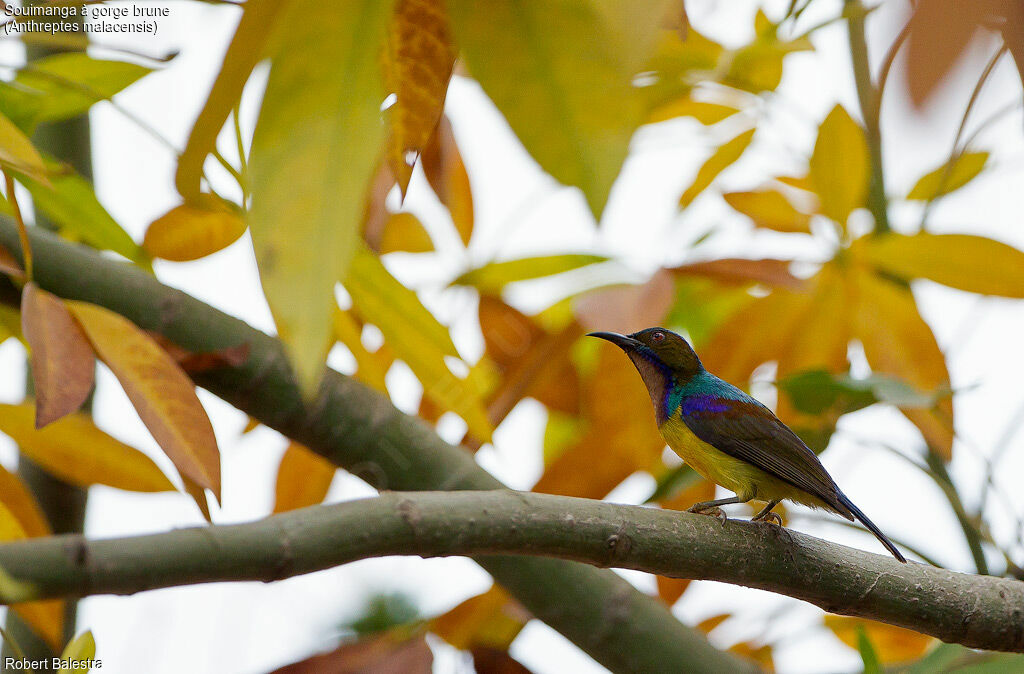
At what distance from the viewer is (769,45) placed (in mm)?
1634

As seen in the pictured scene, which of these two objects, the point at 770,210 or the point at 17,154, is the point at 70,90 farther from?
the point at 770,210

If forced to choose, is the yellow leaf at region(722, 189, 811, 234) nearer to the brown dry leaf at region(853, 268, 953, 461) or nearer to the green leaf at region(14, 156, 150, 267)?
the brown dry leaf at region(853, 268, 953, 461)

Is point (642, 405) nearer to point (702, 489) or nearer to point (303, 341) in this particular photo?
point (702, 489)

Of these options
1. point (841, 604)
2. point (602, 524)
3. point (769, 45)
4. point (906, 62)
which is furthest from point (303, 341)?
point (769, 45)

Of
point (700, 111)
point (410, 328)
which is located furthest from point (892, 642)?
point (410, 328)

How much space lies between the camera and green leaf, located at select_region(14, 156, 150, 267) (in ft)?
4.57

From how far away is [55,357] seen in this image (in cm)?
98

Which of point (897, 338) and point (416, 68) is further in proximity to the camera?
point (897, 338)

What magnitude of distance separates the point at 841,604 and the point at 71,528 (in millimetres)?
1563

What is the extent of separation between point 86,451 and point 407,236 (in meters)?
0.87

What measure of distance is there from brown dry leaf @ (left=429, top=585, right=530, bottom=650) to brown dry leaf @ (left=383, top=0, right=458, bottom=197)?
48.9 inches

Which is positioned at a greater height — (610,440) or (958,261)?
(958,261)

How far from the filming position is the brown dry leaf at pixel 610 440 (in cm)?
175

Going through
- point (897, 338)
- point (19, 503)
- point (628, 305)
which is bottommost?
point (19, 503)
